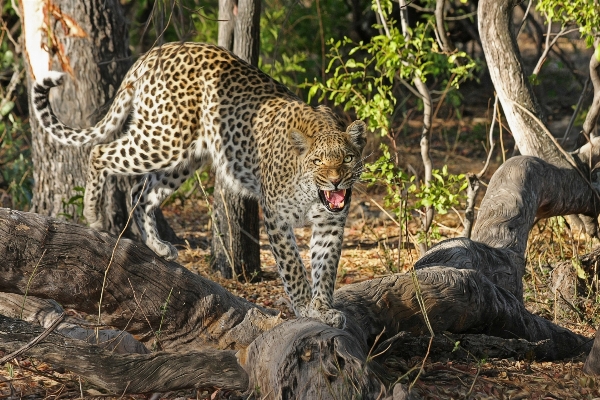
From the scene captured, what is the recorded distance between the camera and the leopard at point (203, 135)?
242 inches

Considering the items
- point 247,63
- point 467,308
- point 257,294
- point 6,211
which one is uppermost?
point 247,63

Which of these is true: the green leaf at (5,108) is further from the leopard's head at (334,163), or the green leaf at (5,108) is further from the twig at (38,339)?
the twig at (38,339)

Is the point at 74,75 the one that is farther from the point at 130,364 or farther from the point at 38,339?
the point at 38,339

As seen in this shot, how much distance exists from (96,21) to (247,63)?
171 centimetres

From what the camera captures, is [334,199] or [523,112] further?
[523,112]

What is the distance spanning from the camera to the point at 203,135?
6836mm

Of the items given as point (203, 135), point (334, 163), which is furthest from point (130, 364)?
point (203, 135)

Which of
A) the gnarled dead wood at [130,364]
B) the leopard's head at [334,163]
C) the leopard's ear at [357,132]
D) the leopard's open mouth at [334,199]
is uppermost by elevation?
the leopard's ear at [357,132]

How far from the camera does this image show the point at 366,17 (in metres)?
14.4

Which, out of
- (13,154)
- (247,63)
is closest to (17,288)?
(247,63)

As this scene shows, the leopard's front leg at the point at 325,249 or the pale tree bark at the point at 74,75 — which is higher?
the pale tree bark at the point at 74,75

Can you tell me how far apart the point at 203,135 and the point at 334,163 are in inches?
61.2

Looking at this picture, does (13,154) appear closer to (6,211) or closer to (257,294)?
(257,294)

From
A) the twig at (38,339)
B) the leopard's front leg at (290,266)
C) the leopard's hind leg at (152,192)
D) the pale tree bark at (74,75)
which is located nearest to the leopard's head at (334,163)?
the leopard's front leg at (290,266)
